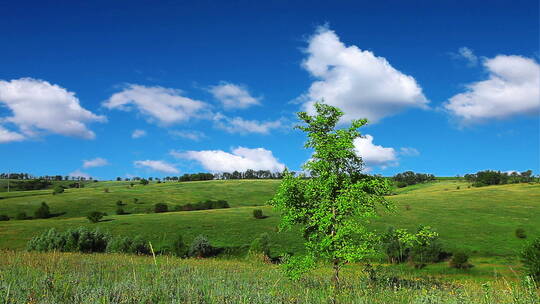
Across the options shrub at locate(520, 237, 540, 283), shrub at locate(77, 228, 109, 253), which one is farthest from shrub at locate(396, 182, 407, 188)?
shrub at locate(520, 237, 540, 283)

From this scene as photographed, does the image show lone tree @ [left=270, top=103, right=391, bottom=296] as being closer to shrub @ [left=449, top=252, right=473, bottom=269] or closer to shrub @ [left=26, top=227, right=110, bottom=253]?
shrub @ [left=26, top=227, right=110, bottom=253]

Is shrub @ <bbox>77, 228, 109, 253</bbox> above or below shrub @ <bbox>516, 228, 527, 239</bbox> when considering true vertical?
above

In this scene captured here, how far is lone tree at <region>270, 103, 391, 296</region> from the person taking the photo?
13.3 metres

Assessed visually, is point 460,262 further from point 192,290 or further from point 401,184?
point 401,184

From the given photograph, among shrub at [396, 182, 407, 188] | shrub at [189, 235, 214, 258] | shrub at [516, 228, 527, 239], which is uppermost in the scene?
shrub at [396, 182, 407, 188]

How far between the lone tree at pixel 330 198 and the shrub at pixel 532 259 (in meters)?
16.1

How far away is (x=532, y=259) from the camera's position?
24672mm

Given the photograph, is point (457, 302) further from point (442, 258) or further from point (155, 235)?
point (155, 235)

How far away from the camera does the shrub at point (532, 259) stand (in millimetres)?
23688

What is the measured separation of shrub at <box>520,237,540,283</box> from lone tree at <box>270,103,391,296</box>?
16.1 m

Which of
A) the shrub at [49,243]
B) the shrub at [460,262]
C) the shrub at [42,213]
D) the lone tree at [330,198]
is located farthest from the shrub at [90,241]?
the shrub at [42,213]

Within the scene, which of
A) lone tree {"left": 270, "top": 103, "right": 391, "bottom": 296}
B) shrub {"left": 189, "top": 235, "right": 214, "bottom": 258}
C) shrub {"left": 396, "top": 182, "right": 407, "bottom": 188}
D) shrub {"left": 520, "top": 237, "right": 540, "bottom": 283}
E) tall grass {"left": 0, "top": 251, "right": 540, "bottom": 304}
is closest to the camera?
tall grass {"left": 0, "top": 251, "right": 540, "bottom": 304}

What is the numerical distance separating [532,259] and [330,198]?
18.9m

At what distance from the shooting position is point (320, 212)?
13492mm
